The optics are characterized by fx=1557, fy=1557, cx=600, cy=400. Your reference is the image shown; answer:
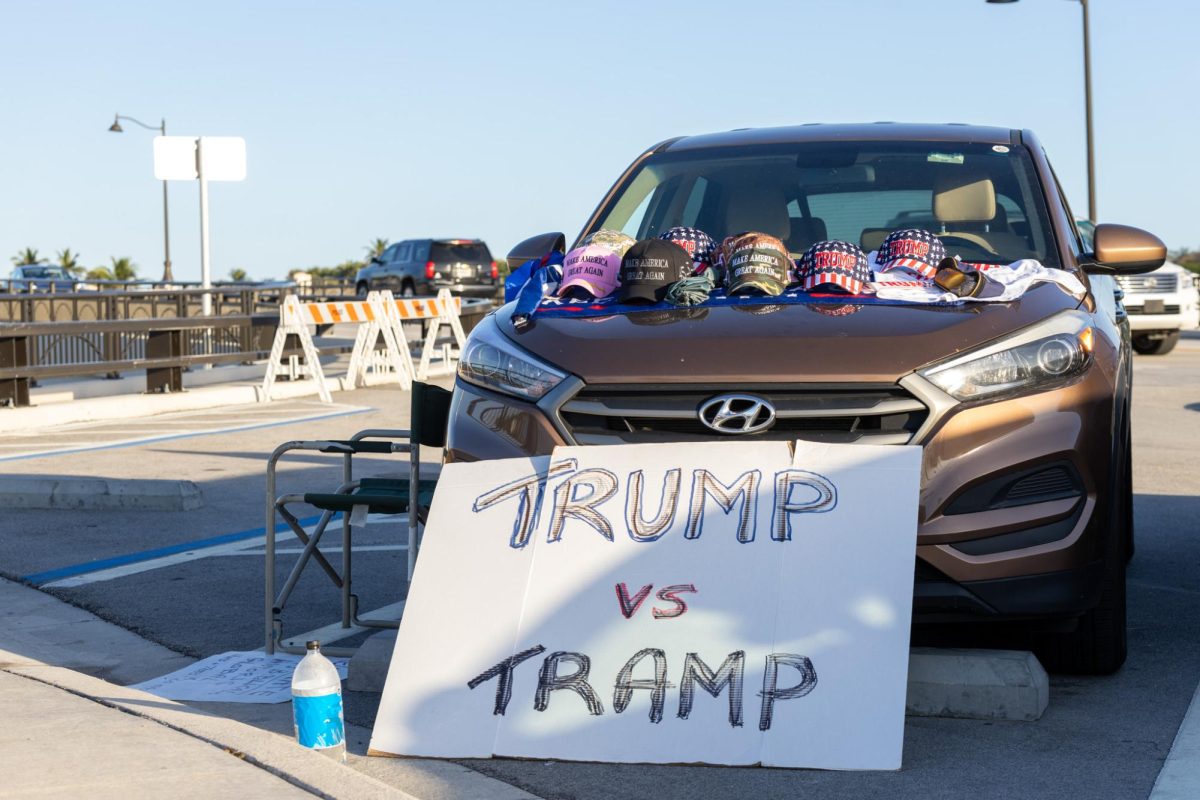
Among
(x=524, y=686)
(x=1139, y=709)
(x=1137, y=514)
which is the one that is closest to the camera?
(x=524, y=686)

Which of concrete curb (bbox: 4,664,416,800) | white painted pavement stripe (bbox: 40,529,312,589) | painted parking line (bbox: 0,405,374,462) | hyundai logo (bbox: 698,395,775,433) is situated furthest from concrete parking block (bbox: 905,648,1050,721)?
painted parking line (bbox: 0,405,374,462)

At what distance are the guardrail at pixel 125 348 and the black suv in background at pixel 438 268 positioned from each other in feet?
68.4

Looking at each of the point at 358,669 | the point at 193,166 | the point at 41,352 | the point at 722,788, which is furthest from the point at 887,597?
the point at 193,166

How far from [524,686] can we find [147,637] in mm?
2299

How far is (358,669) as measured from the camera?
4887 millimetres

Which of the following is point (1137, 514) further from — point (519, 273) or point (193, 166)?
point (193, 166)

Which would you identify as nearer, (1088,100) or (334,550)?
(334,550)

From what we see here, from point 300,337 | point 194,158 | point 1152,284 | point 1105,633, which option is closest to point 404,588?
point 1105,633

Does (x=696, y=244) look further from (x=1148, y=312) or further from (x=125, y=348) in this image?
(x=1148, y=312)

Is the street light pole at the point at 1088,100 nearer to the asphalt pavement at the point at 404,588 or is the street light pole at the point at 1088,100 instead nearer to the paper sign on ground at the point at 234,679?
the asphalt pavement at the point at 404,588

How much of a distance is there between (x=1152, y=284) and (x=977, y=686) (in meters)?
20.2

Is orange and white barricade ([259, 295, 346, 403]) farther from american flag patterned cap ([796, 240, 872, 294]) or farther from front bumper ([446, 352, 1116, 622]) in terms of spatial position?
front bumper ([446, 352, 1116, 622])

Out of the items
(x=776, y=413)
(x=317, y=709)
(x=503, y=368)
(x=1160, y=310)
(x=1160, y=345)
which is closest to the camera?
(x=317, y=709)

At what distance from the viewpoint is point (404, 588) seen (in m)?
6.66
